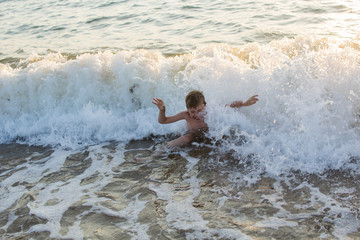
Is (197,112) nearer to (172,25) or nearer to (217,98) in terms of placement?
(217,98)

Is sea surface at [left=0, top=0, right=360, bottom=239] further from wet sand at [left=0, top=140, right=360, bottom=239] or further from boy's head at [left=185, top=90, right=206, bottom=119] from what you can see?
boy's head at [left=185, top=90, right=206, bottom=119]

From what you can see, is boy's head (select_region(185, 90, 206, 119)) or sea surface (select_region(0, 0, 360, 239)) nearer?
sea surface (select_region(0, 0, 360, 239))

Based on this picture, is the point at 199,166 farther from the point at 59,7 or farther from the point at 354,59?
the point at 59,7

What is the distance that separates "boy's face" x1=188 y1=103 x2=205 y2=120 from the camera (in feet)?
18.0

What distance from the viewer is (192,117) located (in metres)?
5.69

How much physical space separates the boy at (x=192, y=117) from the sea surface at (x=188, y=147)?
156 millimetres

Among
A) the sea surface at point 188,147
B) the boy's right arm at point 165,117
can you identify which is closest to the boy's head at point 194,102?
the boy's right arm at point 165,117

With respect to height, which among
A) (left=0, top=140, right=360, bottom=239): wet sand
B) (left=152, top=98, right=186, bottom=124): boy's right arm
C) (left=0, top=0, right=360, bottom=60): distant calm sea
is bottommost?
(left=0, top=140, right=360, bottom=239): wet sand

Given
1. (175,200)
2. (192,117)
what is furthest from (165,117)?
(175,200)

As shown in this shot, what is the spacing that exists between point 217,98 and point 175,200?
8.50 ft

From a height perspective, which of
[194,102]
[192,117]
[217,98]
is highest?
[194,102]

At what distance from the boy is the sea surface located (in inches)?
6.1

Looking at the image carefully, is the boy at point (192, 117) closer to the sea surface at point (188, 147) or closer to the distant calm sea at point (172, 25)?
the sea surface at point (188, 147)

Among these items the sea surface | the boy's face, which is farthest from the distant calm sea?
the boy's face
